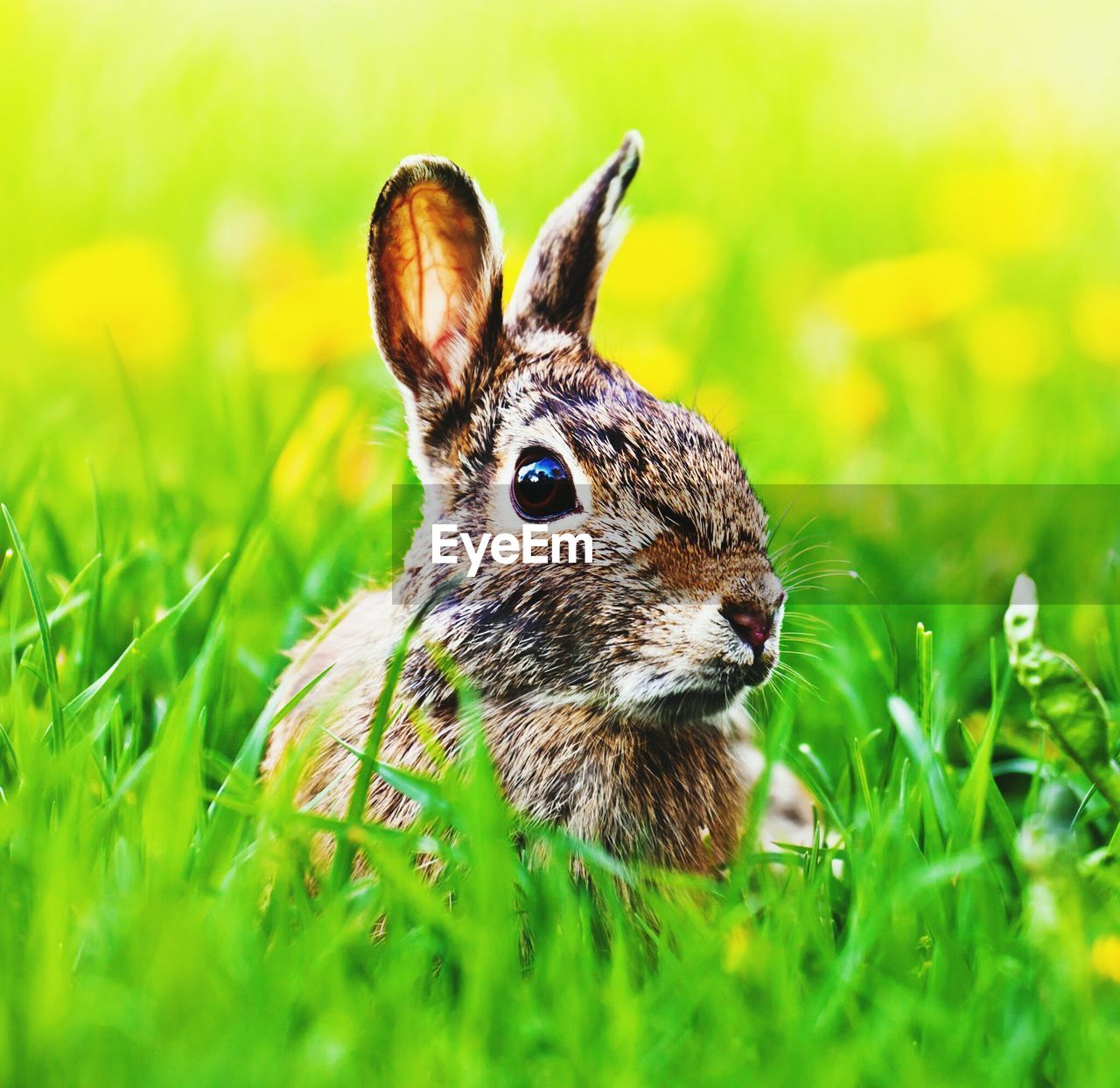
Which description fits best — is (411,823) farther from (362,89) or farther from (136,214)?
(362,89)

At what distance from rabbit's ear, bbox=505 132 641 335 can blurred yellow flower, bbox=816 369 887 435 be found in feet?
6.79

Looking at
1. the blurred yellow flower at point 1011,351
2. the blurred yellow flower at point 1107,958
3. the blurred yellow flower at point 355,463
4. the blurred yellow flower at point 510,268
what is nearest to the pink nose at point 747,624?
the blurred yellow flower at point 1107,958

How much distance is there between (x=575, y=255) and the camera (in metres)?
3.41

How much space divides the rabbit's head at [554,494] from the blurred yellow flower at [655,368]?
123cm

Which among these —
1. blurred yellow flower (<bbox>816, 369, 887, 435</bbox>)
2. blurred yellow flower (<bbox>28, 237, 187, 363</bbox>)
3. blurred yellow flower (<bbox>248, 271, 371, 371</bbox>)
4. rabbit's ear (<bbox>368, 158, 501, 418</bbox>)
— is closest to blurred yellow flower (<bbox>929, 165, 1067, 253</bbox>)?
blurred yellow flower (<bbox>816, 369, 887, 435</bbox>)

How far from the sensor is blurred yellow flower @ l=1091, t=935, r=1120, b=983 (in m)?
2.47

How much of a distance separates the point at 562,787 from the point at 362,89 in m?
5.31

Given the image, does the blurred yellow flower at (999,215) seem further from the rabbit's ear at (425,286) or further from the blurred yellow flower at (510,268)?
the rabbit's ear at (425,286)

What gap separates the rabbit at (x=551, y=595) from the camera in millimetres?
2811

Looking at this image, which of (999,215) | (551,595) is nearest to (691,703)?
(551,595)

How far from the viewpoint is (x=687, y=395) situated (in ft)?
16.3

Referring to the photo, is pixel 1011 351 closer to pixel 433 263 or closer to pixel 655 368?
pixel 655 368

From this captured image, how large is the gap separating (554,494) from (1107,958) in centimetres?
122

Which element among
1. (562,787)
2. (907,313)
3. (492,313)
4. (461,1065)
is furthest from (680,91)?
(461,1065)
